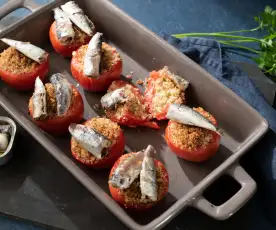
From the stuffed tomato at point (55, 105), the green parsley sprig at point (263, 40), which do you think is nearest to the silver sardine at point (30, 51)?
the stuffed tomato at point (55, 105)

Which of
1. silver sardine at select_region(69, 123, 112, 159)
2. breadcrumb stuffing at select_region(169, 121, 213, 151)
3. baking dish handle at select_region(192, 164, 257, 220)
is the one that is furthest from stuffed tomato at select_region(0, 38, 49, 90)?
baking dish handle at select_region(192, 164, 257, 220)

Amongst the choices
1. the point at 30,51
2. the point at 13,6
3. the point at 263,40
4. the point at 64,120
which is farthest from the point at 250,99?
the point at 13,6

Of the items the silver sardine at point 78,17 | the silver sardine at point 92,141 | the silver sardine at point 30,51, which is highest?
the silver sardine at point 78,17

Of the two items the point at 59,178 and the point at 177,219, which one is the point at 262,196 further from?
the point at 59,178

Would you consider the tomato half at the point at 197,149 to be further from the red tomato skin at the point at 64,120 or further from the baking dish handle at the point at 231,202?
the red tomato skin at the point at 64,120

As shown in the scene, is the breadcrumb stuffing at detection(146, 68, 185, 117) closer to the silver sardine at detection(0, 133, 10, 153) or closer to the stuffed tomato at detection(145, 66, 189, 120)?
the stuffed tomato at detection(145, 66, 189, 120)

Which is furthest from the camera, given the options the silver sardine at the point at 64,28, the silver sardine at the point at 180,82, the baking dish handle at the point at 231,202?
the silver sardine at the point at 64,28
